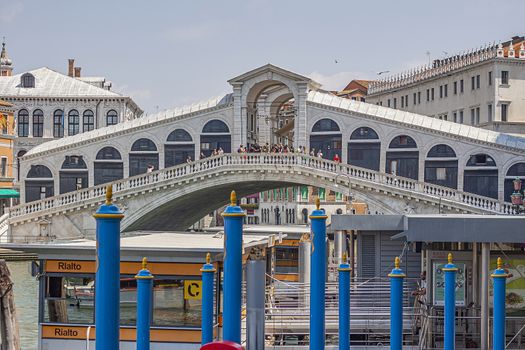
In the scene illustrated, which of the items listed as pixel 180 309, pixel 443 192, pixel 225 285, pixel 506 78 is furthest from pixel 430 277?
pixel 506 78

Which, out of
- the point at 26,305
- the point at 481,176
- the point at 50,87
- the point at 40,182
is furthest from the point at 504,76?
the point at 26,305

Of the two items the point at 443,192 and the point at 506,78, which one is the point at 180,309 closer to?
the point at 443,192

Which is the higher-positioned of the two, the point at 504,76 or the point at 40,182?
the point at 504,76

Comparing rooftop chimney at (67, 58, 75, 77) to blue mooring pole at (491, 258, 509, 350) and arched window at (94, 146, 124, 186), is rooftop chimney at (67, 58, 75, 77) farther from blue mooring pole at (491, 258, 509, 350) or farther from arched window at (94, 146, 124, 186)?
blue mooring pole at (491, 258, 509, 350)

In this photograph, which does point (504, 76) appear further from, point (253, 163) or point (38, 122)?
point (38, 122)

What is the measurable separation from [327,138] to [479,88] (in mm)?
9625

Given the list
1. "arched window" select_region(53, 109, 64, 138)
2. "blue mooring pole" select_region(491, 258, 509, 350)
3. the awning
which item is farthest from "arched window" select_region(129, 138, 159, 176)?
"blue mooring pole" select_region(491, 258, 509, 350)

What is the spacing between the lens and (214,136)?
3684 cm

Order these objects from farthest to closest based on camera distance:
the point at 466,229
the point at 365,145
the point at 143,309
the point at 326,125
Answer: the point at 326,125 < the point at 365,145 < the point at 466,229 < the point at 143,309

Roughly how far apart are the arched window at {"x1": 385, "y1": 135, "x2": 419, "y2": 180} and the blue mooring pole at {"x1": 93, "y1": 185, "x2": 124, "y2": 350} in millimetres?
28449

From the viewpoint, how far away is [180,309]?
44.2 feet

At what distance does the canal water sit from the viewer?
789 inches

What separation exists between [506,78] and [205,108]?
11.5 meters

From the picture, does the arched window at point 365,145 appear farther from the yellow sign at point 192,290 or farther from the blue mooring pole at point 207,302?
the blue mooring pole at point 207,302
